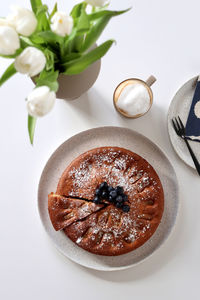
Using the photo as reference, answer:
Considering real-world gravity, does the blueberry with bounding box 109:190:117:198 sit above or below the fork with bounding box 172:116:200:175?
above

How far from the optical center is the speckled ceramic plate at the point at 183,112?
159 cm

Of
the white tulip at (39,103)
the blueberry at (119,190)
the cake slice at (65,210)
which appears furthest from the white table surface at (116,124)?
the white tulip at (39,103)

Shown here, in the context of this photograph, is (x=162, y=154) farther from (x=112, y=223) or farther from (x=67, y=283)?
(x=67, y=283)

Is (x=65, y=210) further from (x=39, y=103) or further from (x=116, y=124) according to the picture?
(x=39, y=103)

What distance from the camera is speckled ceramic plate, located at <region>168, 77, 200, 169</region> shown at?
5.22 feet

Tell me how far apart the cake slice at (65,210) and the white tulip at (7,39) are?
780mm

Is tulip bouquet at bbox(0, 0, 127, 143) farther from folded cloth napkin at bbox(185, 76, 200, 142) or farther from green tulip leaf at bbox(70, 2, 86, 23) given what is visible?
folded cloth napkin at bbox(185, 76, 200, 142)

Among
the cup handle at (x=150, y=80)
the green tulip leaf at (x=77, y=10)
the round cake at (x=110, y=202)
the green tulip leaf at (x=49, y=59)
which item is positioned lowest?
the round cake at (x=110, y=202)

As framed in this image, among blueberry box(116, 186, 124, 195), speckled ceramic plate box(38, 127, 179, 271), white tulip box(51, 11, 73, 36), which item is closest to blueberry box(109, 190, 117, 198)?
blueberry box(116, 186, 124, 195)

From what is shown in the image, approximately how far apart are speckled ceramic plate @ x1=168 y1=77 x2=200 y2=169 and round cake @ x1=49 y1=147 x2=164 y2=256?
0.17 metres

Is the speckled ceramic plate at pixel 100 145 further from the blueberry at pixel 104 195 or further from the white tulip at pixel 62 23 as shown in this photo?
the white tulip at pixel 62 23

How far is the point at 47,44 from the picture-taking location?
3.56ft

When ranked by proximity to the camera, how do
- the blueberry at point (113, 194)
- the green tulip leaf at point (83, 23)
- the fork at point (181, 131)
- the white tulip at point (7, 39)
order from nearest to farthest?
the white tulip at point (7, 39), the green tulip leaf at point (83, 23), the blueberry at point (113, 194), the fork at point (181, 131)

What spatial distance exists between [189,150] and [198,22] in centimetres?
61
